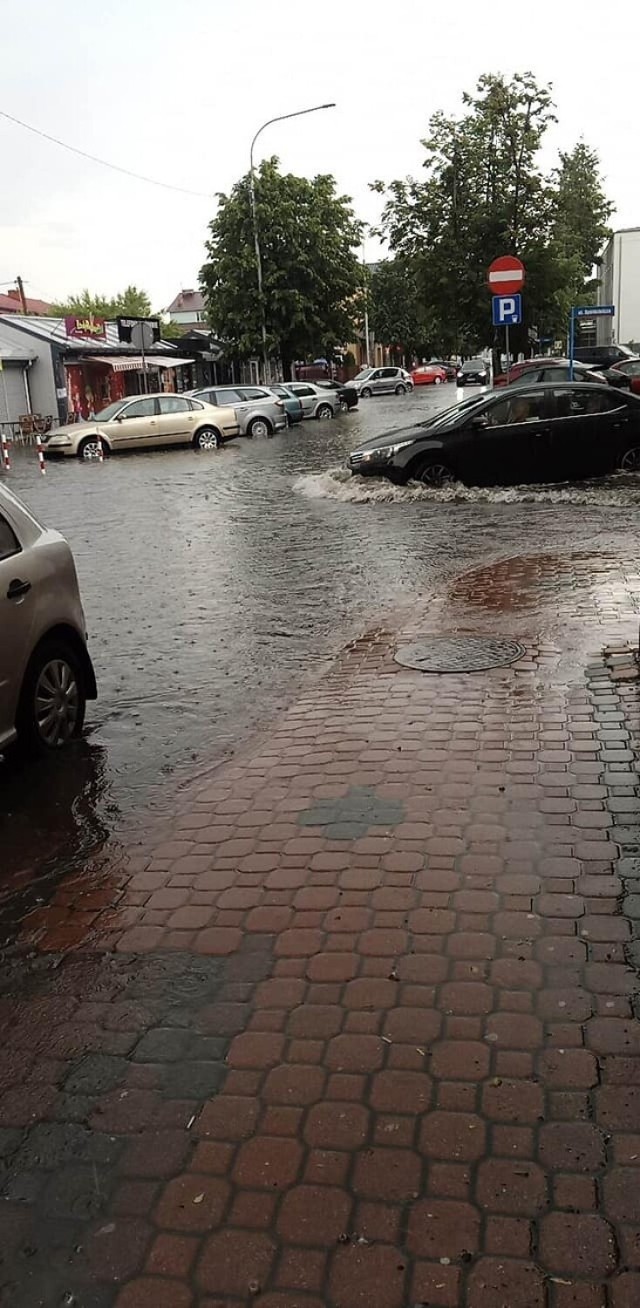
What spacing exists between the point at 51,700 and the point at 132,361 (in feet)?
138

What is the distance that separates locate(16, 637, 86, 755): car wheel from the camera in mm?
5598

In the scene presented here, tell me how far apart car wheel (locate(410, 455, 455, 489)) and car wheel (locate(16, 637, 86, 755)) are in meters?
10.2

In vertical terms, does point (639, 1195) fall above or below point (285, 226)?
below

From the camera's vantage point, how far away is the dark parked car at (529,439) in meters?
15.2

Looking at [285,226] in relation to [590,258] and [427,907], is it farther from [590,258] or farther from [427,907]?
[427,907]

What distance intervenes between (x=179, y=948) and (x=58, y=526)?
1254 centimetres

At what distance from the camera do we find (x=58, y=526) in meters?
15.6

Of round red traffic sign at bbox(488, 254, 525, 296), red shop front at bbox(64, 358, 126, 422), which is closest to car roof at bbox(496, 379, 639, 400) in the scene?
round red traffic sign at bbox(488, 254, 525, 296)

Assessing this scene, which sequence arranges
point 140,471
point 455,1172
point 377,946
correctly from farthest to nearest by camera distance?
point 140,471
point 377,946
point 455,1172

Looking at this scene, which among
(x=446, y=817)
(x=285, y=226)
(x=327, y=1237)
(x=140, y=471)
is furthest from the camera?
(x=285, y=226)

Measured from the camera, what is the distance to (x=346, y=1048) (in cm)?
318

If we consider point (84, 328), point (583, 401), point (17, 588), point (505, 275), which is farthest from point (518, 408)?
point (84, 328)

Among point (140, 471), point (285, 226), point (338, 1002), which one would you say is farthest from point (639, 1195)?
point (285, 226)

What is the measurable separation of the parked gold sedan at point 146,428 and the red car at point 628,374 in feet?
33.3
